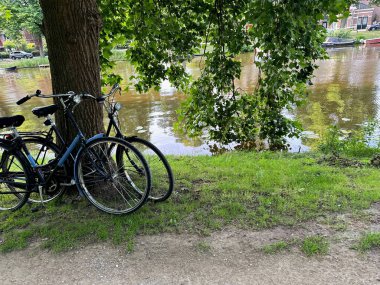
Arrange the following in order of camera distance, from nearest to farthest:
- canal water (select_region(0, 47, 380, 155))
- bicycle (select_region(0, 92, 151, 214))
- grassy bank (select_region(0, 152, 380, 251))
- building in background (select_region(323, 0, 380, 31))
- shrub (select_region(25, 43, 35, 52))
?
1. grassy bank (select_region(0, 152, 380, 251))
2. bicycle (select_region(0, 92, 151, 214))
3. canal water (select_region(0, 47, 380, 155))
4. shrub (select_region(25, 43, 35, 52))
5. building in background (select_region(323, 0, 380, 31))

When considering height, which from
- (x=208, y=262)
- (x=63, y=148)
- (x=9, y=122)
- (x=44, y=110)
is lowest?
(x=208, y=262)

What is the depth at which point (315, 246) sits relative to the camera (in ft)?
9.93

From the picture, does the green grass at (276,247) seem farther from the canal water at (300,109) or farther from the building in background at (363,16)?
the building in background at (363,16)

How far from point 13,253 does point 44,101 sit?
51.7 ft

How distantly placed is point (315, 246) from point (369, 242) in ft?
1.66

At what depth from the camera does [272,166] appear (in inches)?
207

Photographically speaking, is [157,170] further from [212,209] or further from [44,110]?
[44,110]

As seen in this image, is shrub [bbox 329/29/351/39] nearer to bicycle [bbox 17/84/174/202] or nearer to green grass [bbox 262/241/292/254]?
bicycle [bbox 17/84/174/202]

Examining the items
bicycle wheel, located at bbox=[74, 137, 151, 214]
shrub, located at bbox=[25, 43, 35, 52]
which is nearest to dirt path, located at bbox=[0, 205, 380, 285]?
bicycle wheel, located at bbox=[74, 137, 151, 214]

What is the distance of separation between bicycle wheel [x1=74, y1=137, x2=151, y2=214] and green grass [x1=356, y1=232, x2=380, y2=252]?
212cm

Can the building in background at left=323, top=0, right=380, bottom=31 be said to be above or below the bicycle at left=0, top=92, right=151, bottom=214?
above

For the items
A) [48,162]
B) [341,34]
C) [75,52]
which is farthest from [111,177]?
[341,34]

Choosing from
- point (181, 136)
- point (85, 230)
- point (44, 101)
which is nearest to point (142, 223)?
point (85, 230)

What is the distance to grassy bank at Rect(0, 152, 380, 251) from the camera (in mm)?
3424
